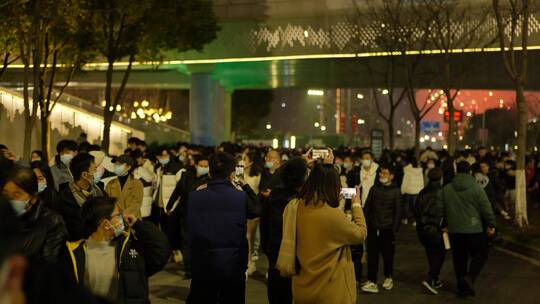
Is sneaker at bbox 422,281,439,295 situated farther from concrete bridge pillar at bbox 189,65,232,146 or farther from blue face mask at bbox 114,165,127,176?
concrete bridge pillar at bbox 189,65,232,146

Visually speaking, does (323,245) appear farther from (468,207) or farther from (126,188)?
(126,188)

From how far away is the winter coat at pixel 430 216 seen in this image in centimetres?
1100

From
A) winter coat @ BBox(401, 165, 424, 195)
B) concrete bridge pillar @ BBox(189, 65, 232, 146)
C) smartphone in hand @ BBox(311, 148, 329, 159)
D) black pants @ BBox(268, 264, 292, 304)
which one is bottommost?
black pants @ BBox(268, 264, 292, 304)

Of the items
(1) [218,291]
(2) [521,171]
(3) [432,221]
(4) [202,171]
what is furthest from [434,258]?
(2) [521,171]

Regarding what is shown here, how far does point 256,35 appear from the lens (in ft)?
114

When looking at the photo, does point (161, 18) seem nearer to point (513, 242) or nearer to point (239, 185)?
point (513, 242)

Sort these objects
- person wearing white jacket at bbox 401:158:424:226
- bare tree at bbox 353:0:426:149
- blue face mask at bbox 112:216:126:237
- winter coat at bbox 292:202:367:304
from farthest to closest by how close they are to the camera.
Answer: bare tree at bbox 353:0:426:149 → person wearing white jacket at bbox 401:158:424:226 → winter coat at bbox 292:202:367:304 → blue face mask at bbox 112:216:126:237

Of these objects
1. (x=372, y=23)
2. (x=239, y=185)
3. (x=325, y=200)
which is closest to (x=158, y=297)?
(x=239, y=185)

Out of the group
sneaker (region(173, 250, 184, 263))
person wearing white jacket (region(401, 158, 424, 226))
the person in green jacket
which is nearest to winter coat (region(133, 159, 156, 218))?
sneaker (region(173, 250, 184, 263))

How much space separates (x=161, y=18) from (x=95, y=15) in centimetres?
229

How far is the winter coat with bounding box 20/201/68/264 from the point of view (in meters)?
4.79

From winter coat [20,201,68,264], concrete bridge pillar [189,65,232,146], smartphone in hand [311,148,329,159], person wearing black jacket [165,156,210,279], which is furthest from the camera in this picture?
concrete bridge pillar [189,65,232,146]

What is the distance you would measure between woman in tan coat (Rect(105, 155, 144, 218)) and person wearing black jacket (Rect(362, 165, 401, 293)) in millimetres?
2992

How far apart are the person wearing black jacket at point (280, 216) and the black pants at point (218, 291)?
0.63 m
